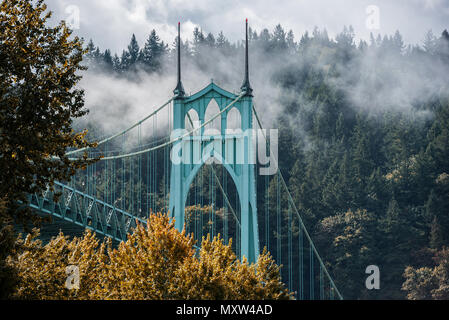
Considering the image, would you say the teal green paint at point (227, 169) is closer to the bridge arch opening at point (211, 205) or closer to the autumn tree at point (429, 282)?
the bridge arch opening at point (211, 205)

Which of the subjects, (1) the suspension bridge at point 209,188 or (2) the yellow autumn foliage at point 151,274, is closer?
(2) the yellow autumn foliage at point 151,274

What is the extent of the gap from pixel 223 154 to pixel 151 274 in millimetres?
8488

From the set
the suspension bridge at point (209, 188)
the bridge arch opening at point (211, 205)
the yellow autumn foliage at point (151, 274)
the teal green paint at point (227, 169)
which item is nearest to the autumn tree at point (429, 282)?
the suspension bridge at point (209, 188)

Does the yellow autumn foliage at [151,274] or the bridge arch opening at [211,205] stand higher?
the bridge arch opening at [211,205]

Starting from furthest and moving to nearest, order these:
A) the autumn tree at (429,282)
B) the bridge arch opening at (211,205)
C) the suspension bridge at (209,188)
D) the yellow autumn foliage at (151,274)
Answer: the bridge arch opening at (211,205) < the autumn tree at (429,282) < the suspension bridge at (209,188) < the yellow autumn foliage at (151,274)

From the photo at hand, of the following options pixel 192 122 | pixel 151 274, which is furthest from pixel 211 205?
pixel 151 274

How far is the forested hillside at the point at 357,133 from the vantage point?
5056cm

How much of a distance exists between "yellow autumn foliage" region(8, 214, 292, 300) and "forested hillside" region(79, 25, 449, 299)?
34.7 meters

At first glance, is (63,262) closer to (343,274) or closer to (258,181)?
(343,274)

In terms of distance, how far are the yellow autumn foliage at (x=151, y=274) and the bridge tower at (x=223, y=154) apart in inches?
242

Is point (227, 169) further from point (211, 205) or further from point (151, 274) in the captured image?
point (211, 205)

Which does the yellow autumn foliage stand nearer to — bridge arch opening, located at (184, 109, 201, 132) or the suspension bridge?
the suspension bridge

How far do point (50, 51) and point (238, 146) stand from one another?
9.63 meters

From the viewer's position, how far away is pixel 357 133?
6066cm
